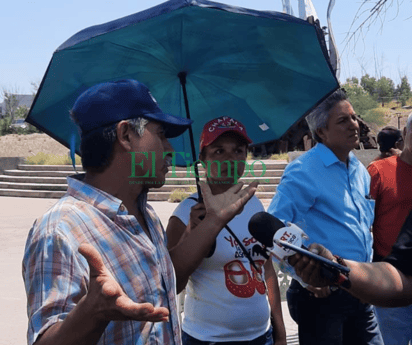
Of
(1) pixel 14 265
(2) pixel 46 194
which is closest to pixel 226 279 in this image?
(1) pixel 14 265

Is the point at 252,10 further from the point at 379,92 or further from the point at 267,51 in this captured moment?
the point at 379,92

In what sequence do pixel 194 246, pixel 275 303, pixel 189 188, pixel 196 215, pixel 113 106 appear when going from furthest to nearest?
pixel 189 188 < pixel 275 303 < pixel 196 215 < pixel 194 246 < pixel 113 106

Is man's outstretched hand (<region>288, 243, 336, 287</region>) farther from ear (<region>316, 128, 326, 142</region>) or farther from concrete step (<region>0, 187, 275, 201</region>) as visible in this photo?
concrete step (<region>0, 187, 275, 201</region>)

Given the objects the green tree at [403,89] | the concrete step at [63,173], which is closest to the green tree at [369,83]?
the green tree at [403,89]

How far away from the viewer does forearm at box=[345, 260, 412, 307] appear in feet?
5.98

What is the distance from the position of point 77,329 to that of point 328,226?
198 centimetres

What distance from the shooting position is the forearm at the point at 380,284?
5.98 ft

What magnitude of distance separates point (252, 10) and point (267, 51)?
0.39 metres

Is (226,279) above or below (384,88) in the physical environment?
below

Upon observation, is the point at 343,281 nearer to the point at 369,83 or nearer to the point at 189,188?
the point at 189,188

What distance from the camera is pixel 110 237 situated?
168 cm

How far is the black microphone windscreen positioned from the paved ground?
3191 mm

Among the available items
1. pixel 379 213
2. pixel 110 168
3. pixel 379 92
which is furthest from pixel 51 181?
pixel 379 92

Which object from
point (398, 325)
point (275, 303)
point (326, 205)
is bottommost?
point (398, 325)
